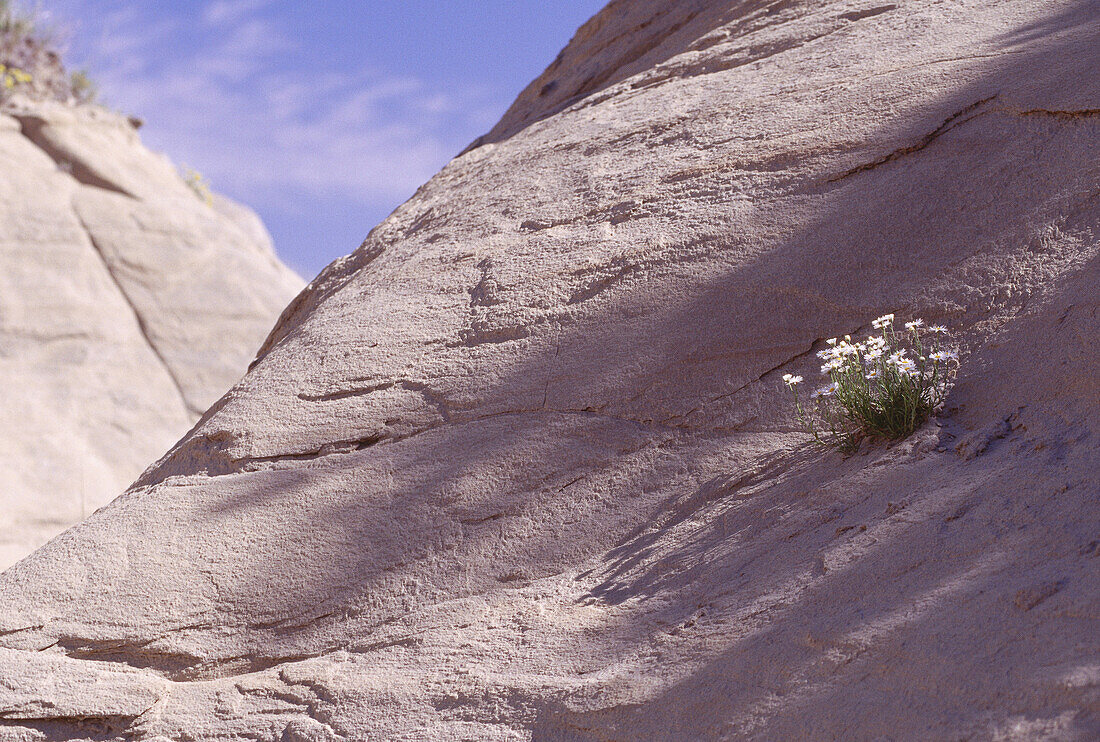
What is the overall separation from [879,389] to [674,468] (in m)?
0.70

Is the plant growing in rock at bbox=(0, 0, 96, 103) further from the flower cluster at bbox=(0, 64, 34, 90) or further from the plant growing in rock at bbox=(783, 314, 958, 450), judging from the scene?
the plant growing in rock at bbox=(783, 314, 958, 450)

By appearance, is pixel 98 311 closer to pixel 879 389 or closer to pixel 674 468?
pixel 674 468

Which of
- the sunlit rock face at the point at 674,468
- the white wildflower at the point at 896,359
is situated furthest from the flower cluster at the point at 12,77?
the white wildflower at the point at 896,359

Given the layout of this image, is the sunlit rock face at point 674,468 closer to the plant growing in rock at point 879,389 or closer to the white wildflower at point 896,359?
the plant growing in rock at point 879,389

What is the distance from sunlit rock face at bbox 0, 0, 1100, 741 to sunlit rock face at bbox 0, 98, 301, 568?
17.3 ft

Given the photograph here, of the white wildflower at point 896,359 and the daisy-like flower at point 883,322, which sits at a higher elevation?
the daisy-like flower at point 883,322

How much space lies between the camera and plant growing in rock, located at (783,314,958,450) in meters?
2.73

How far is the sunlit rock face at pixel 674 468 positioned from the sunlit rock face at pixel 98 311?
17.3ft

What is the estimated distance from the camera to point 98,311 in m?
9.88

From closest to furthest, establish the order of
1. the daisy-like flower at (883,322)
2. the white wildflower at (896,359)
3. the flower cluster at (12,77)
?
the white wildflower at (896,359), the daisy-like flower at (883,322), the flower cluster at (12,77)

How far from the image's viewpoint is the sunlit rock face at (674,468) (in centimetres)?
221

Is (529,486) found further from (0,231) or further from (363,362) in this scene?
(0,231)

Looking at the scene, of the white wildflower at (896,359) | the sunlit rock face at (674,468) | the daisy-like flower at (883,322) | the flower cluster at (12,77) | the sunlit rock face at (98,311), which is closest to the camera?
the sunlit rock face at (674,468)

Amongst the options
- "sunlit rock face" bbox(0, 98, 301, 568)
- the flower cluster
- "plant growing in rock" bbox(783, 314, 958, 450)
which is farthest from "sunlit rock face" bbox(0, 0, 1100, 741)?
the flower cluster
